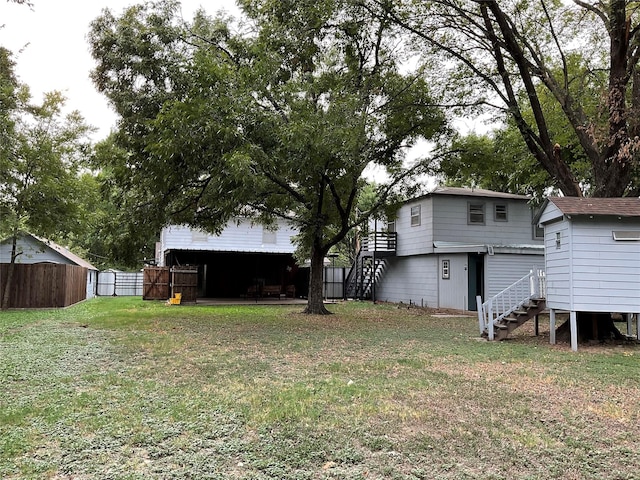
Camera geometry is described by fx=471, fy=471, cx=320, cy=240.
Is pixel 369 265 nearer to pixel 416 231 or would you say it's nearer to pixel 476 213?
pixel 416 231

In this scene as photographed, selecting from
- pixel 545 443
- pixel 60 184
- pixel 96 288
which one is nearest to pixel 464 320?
pixel 545 443

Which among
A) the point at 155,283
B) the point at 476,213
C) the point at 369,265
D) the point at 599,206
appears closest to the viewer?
the point at 599,206

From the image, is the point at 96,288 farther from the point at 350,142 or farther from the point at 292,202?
the point at 350,142

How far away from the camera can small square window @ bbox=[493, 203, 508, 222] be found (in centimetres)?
2041

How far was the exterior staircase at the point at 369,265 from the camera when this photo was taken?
23.0 metres

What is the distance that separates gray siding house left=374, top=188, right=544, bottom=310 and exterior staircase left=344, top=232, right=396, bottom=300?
1012mm

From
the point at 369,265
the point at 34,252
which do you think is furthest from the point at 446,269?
the point at 34,252

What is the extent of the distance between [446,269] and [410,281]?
2.90 meters

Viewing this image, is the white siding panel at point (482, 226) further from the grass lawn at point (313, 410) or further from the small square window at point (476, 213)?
the grass lawn at point (313, 410)

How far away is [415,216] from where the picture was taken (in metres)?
21.3

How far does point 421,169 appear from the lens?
646 inches

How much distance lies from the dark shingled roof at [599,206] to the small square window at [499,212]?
10702 millimetres

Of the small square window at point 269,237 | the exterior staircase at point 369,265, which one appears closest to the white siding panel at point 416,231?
the exterior staircase at point 369,265

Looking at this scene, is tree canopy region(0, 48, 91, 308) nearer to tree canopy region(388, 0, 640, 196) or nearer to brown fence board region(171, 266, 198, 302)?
brown fence board region(171, 266, 198, 302)
